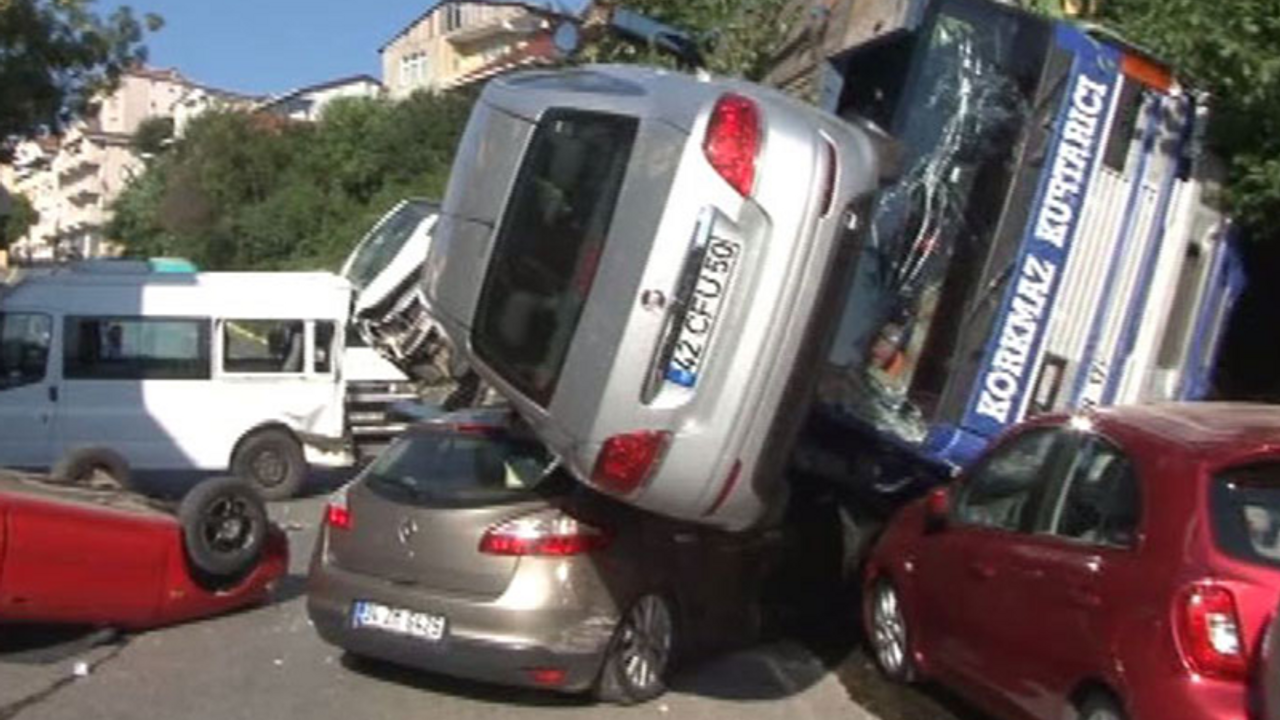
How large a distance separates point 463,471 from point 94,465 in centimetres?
804

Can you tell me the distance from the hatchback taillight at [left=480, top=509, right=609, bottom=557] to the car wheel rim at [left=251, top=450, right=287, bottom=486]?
33.9ft

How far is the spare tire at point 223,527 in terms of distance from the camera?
30.6 feet

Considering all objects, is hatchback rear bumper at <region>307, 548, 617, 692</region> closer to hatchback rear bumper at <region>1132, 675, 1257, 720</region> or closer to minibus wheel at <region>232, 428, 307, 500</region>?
hatchback rear bumper at <region>1132, 675, 1257, 720</region>

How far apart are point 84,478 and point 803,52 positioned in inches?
294

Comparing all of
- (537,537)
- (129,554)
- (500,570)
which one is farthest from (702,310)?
(129,554)

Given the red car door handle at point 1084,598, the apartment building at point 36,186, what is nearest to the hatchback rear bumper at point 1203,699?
the red car door handle at point 1084,598

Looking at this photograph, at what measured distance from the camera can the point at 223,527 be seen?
9562 millimetres

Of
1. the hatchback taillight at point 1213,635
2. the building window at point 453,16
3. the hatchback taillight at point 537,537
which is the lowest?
the hatchback taillight at point 537,537

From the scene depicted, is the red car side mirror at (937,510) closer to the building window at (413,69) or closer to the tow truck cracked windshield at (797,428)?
the tow truck cracked windshield at (797,428)

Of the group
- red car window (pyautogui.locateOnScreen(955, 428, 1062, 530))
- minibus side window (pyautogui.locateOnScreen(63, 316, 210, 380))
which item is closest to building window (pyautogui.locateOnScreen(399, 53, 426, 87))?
minibus side window (pyautogui.locateOnScreen(63, 316, 210, 380))

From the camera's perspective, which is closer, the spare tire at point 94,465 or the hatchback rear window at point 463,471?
the hatchback rear window at point 463,471

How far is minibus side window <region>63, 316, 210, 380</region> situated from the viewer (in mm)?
16922

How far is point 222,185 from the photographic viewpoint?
63281 mm

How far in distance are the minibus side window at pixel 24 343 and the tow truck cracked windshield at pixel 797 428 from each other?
6060 millimetres
